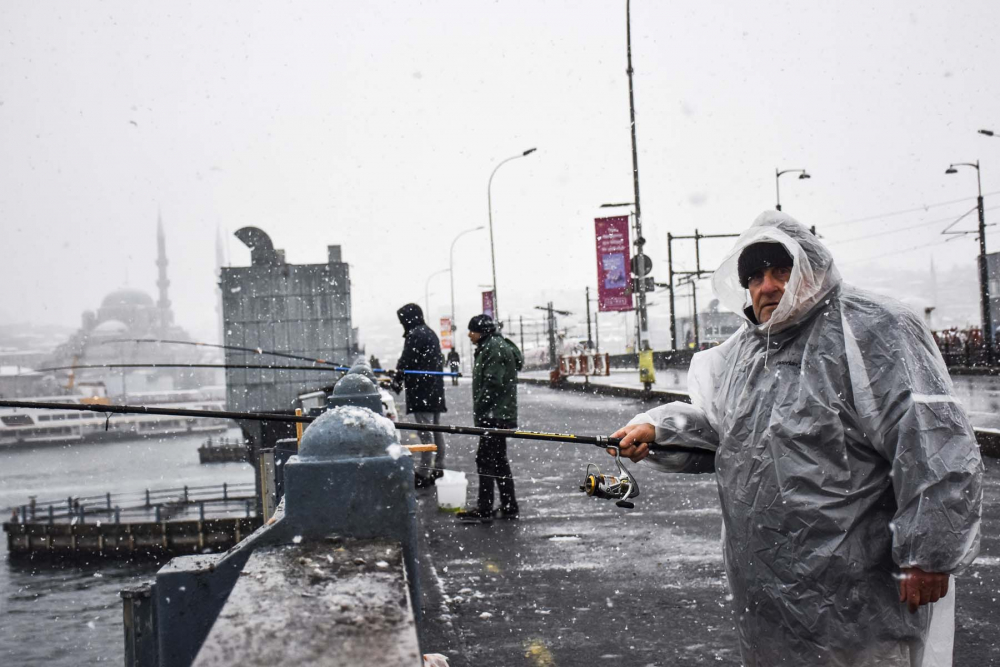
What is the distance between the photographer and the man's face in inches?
112

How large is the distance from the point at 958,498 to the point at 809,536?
1.36ft

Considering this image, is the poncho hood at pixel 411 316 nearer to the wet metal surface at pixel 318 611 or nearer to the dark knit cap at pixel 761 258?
the dark knit cap at pixel 761 258

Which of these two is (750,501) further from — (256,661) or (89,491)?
(89,491)

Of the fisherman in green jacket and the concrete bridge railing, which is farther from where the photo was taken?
the fisherman in green jacket

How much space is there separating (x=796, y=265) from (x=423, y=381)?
7534 millimetres

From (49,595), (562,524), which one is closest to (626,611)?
(562,524)

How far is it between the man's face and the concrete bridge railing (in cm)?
126

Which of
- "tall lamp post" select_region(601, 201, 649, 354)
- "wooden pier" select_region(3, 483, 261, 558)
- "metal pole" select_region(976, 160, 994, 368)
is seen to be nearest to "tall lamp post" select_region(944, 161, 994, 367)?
"metal pole" select_region(976, 160, 994, 368)

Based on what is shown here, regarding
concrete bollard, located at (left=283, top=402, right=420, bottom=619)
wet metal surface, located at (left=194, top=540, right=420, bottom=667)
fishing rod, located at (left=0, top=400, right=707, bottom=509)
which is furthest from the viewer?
fishing rod, located at (left=0, top=400, right=707, bottom=509)

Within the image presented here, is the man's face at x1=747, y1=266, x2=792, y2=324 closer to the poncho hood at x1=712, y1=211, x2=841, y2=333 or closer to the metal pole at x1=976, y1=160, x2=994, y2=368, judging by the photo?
the poncho hood at x1=712, y1=211, x2=841, y2=333

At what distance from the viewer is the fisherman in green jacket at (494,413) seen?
8.23m

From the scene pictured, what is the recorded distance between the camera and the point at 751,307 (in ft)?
10.1

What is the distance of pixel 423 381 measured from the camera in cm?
998

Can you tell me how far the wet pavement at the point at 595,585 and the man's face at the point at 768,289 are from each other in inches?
94.2
